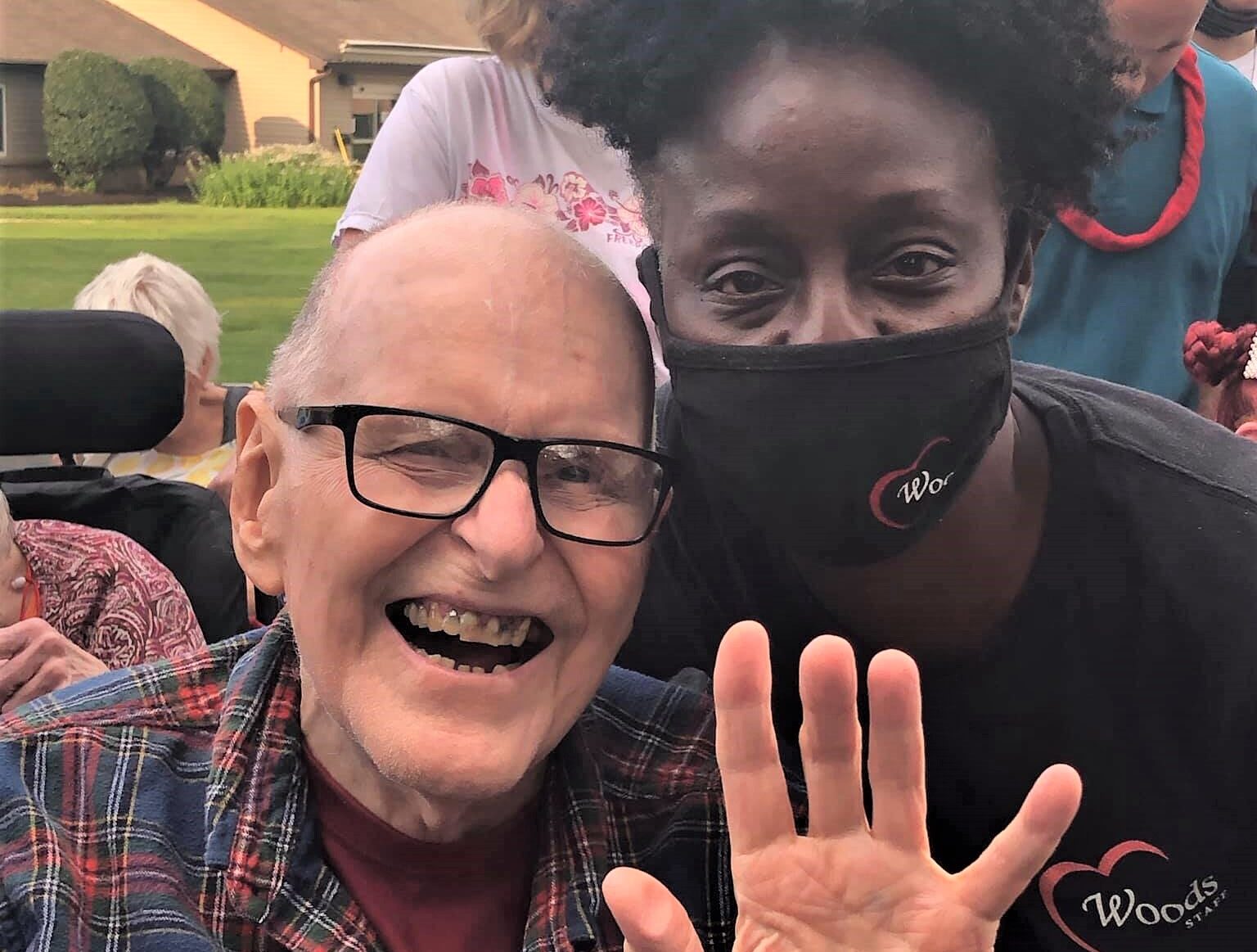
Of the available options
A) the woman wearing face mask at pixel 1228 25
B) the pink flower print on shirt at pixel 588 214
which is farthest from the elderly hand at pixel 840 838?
the woman wearing face mask at pixel 1228 25

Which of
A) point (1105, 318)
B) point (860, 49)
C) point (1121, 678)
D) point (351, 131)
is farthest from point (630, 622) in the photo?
point (351, 131)

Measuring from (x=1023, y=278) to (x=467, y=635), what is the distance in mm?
623

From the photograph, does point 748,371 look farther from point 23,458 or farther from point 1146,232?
point 23,458

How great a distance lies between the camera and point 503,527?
1.06 meters

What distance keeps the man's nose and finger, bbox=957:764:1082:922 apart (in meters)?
0.45

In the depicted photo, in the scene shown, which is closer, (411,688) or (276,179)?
(411,688)

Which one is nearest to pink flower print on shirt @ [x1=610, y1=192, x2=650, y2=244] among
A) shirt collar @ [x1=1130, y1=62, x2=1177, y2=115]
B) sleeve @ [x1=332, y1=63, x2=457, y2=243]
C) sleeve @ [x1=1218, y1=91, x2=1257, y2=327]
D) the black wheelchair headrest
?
sleeve @ [x1=332, y1=63, x2=457, y2=243]

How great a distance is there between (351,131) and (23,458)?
3.38 feet

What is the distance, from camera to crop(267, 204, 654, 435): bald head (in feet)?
3.66

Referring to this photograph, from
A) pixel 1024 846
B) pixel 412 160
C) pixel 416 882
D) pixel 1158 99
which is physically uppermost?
pixel 1158 99

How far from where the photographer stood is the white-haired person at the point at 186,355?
307cm

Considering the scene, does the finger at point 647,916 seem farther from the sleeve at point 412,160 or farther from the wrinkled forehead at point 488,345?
the sleeve at point 412,160

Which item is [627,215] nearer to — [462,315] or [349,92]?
[462,315]

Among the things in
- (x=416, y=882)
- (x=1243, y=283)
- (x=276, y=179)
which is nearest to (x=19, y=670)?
(x=416, y=882)
